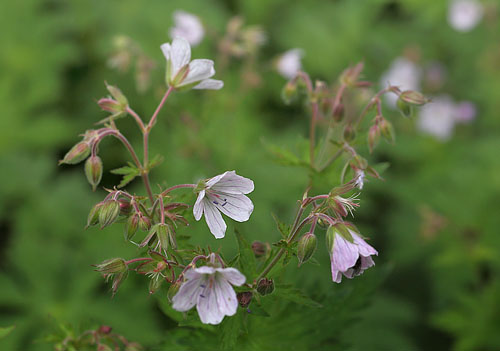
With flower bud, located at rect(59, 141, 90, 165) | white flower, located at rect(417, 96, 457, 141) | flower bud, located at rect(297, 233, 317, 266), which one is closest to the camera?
flower bud, located at rect(297, 233, 317, 266)

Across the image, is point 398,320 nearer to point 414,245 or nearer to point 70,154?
point 414,245

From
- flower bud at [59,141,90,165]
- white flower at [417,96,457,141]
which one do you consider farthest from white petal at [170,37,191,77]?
white flower at [417,96,457,141]

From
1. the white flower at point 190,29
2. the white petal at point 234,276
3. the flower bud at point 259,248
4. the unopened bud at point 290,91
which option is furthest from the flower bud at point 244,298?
the white flower at point 190,29

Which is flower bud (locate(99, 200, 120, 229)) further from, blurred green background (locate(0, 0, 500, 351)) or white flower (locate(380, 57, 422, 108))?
white flower (locate(380, 57, 422, 108))

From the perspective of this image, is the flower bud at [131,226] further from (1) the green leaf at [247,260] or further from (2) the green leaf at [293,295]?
(2) the green leaf at [293,295]

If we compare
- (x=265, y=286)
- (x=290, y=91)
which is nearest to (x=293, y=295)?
(x=265, y=286)

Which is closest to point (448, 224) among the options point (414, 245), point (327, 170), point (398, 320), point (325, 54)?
point (414, 245)
